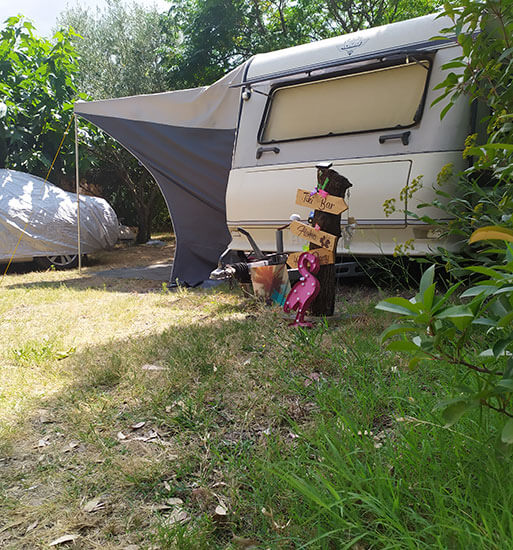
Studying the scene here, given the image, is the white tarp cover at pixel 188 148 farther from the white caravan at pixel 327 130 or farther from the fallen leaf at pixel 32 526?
the fallen leaf at pixel 32 526

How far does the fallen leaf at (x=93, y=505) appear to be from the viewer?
1.73 m

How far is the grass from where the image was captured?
136 cm

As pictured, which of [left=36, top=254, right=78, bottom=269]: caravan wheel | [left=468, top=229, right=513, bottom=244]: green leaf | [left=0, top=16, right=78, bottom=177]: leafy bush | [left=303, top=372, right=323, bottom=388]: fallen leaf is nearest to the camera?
[left=468, top=229, right=513, bottom=244]: green leaf

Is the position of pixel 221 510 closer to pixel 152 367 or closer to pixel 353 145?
pixel 152 367

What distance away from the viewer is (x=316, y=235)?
353 cm

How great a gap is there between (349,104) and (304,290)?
2037 millimetres

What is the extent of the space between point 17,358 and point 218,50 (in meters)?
10.6

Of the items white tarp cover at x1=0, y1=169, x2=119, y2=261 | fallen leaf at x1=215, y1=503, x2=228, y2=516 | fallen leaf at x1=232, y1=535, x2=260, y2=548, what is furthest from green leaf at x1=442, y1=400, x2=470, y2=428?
white tarp cover at x1=0, y1=169, x2=119, y2=261

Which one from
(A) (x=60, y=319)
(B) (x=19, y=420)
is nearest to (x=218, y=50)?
(A) (x=60, y=319)

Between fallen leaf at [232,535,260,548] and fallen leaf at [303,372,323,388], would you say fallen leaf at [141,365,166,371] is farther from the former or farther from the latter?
fallen leaf at [232,535,260,548]

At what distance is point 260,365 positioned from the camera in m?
2.76

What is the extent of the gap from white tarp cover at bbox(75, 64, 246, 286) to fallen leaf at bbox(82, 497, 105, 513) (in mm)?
4500

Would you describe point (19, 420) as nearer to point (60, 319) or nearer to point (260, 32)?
point (60, 319)

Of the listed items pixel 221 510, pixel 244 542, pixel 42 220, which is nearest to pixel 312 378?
pixel 221 510
